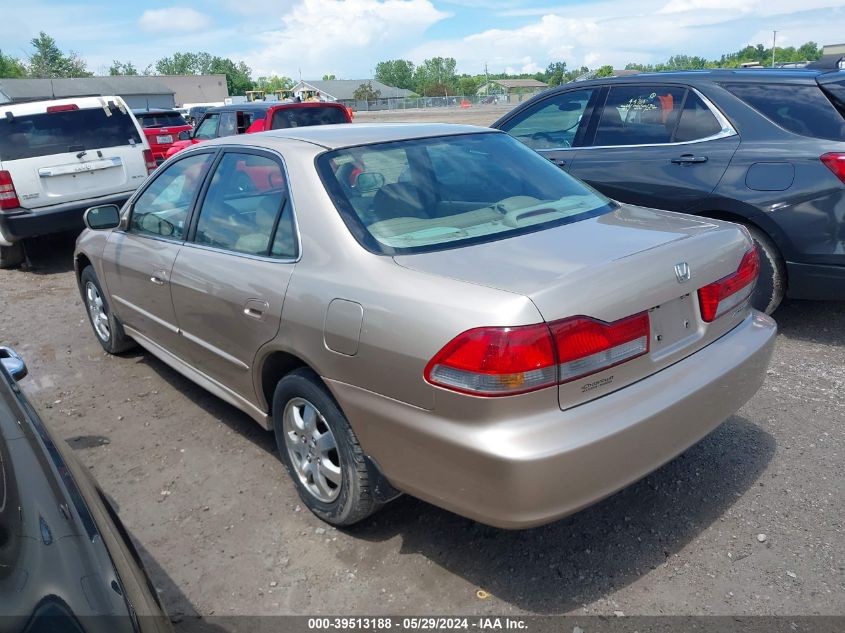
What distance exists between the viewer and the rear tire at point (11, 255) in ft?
29.3

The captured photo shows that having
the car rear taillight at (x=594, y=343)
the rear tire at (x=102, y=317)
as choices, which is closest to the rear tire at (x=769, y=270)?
the car rear taillight at (x=594, y=343)

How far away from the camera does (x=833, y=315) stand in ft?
17.5

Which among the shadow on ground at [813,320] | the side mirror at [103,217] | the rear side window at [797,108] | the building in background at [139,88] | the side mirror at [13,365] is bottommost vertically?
the shadow on ground at [813,320]

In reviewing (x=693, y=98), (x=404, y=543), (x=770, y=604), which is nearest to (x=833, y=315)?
(x=693, y=98)

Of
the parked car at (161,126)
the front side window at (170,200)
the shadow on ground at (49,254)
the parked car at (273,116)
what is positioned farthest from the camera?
the parked car at (161,126)

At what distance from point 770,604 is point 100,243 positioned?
4519 mm

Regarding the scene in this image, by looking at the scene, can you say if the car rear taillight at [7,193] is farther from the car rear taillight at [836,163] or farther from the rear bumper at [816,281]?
the car rear taillight at [836,163]

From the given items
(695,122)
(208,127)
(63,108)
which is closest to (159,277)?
(695,122)

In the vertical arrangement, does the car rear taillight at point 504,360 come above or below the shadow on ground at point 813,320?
above

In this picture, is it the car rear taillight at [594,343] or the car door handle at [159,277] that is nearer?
the car rear taillight at [594,343]

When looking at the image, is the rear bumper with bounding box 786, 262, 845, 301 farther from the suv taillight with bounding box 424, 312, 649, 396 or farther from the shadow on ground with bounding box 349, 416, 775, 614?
the suv taillight with bounding box 424, 312, 649, 396

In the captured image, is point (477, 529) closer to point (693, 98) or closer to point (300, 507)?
point (300, 507)

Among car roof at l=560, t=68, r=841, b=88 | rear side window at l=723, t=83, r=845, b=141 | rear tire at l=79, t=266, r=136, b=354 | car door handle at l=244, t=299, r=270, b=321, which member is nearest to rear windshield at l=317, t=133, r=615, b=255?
car door handle at l=244, t=299, r=270, b=321

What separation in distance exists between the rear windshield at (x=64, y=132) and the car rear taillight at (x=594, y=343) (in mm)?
7920
